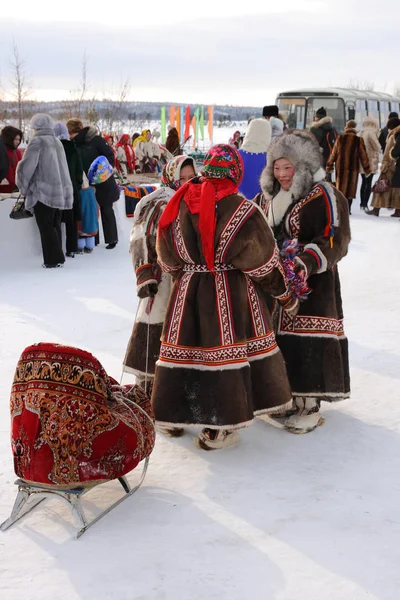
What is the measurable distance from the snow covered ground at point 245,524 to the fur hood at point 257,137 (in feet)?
10.7

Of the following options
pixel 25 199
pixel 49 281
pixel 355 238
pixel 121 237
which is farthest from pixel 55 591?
pixel 355 238

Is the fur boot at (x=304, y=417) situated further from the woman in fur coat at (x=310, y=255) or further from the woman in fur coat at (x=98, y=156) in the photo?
the woman in fur coat at (x=98, y=156)

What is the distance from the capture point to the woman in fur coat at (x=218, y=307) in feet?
11.3

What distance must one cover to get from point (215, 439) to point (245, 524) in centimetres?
76

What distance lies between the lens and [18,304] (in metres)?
6.86

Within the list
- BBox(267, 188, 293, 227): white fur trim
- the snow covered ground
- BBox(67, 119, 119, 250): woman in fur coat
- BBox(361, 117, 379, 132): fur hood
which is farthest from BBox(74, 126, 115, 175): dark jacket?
BBox(361, 117, 379, 132): fur hood

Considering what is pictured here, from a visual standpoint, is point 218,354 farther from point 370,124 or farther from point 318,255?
point 370,124

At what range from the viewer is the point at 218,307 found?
138 inches

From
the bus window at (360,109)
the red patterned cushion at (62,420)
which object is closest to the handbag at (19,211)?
the red patterned cushion at (62,420)

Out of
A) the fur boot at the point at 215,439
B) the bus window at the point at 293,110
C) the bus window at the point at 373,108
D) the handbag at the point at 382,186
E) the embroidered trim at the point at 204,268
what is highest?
the bus window at the point at 373,108

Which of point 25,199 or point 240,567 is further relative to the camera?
point 25,199

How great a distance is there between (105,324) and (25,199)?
275cm

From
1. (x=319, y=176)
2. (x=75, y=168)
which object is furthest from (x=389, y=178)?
(x=319, y=176)

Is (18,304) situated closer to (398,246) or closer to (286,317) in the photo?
(286,317)
